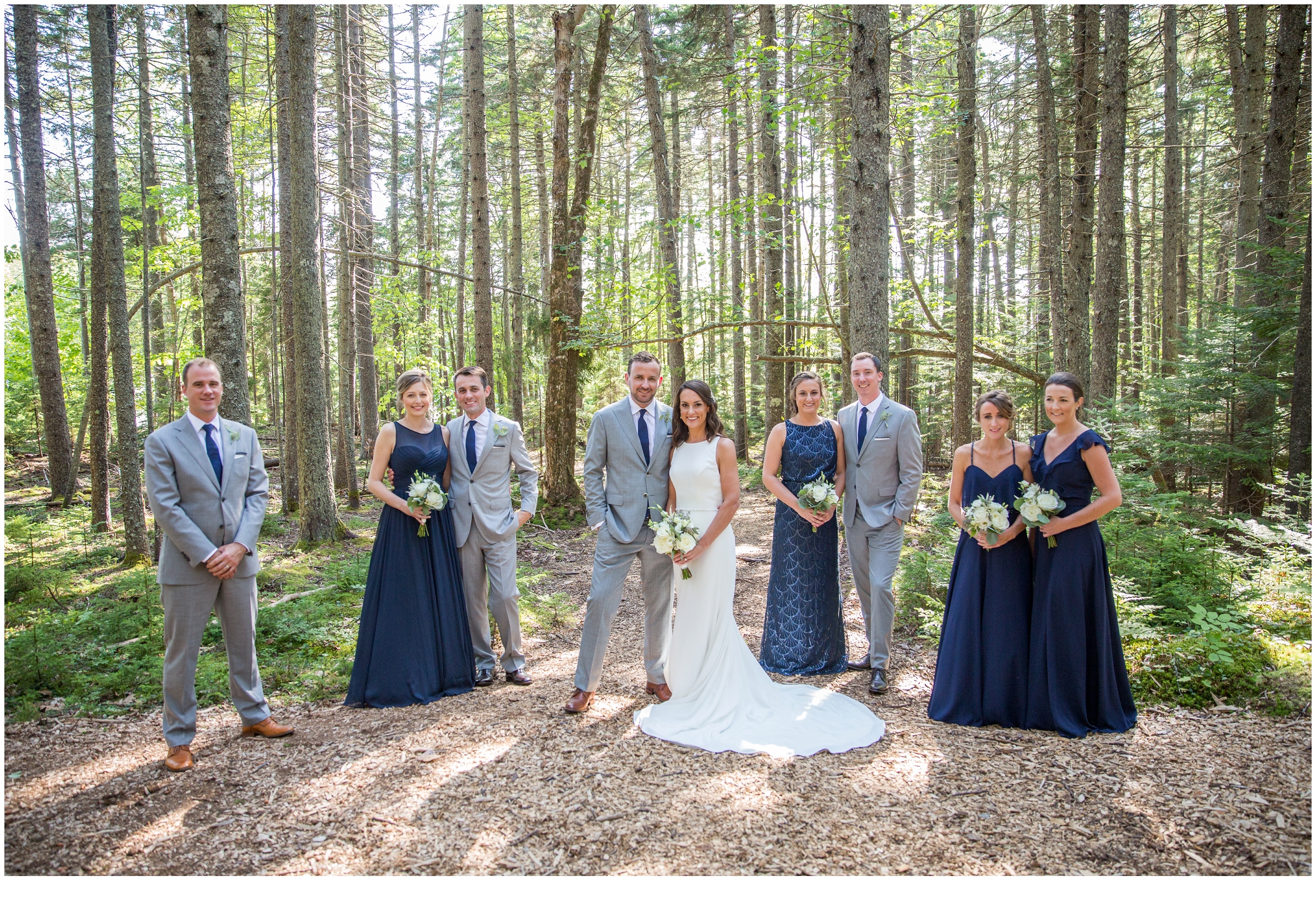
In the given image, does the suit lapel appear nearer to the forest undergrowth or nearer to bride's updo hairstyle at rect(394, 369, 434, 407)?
bride's updo hairstyle at rect(394, 369, 434, 407)

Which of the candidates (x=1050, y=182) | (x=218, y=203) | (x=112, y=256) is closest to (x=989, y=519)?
(x=218, y=203)

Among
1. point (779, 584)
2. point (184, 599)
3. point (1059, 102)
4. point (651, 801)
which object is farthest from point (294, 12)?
point (1059, 102)

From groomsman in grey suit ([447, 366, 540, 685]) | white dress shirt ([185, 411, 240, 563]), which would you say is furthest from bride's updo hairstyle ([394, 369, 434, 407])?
white dress shirt ([185, 411, 240, 563])

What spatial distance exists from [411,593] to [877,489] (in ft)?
10.9

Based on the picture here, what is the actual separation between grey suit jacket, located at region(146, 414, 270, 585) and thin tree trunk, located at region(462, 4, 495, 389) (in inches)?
247

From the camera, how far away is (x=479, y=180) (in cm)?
1057

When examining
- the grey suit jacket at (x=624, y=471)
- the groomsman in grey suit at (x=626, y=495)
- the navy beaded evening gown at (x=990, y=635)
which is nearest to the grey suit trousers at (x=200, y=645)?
the groomsman in grey suit at (x=626, y=495)

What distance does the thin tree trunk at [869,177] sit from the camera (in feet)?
21.4

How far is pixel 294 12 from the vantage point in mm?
8469

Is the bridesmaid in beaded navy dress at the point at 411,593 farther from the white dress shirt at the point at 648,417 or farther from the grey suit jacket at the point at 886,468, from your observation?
the grey suit jacket at the point at 886,468

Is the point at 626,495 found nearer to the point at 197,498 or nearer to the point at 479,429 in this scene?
the point at 479,429

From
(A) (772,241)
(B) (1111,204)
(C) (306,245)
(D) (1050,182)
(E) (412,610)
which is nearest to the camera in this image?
(E) (412,610)

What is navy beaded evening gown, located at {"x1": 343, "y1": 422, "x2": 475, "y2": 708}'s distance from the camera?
15.6 feet

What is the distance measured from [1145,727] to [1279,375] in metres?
8.22
